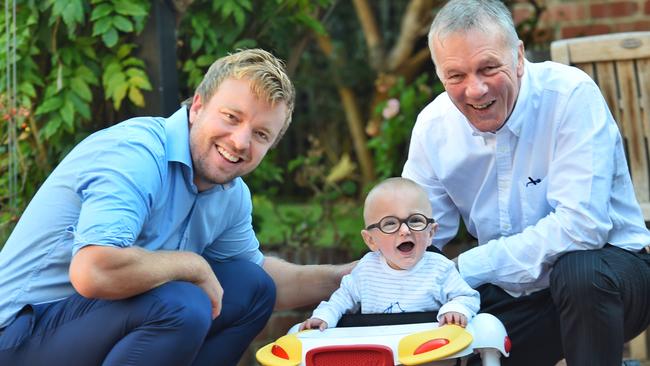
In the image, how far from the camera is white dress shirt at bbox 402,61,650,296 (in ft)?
9.80

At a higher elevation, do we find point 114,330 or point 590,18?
point 590,18

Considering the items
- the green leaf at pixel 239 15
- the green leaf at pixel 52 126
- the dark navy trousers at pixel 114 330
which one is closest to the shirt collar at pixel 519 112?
the dark navy trousers at pixel 114 330

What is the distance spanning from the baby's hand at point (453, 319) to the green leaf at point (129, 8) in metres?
1.59

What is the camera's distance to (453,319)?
2.77 m

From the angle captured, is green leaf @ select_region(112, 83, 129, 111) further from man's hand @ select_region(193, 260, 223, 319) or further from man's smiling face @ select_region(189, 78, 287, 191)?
man's hand @ select_region(193, 260, 223, 319)

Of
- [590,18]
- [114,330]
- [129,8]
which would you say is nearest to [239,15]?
[129,8]

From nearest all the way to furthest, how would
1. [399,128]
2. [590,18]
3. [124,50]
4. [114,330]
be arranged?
[114,330]
[124,50]
[399,128]
[590,18]

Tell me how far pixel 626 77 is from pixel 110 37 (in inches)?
68.8

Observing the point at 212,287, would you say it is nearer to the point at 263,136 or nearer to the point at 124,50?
the point at 263,136

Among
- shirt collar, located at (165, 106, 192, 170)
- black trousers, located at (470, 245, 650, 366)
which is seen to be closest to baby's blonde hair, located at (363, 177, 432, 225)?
black trousers, located at (470, 245, 650, 366)

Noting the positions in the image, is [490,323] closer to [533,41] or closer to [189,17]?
[189,17]

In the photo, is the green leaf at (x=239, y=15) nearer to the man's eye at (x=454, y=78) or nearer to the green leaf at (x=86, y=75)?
the green leaf at (x=86, y=75)

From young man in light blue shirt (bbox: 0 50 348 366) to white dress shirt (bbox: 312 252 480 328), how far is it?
0.33 m

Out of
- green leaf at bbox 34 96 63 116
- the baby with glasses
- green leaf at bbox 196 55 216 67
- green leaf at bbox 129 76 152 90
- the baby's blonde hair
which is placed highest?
green leaf at bbox 196 55 216 67
